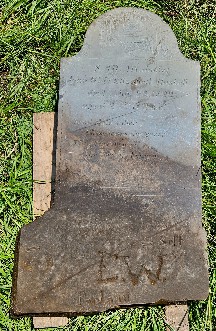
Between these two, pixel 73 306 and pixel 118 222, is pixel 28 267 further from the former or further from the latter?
pixel 118 222

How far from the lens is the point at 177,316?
3.01 m

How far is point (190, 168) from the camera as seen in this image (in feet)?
9.30

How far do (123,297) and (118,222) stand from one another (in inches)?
15.4

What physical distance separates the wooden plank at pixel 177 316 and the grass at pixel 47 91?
59 millimetres

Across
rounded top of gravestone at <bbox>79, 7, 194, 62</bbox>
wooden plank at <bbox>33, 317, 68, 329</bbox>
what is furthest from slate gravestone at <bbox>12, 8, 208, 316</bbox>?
wooden plank at <bbox>33, 317, 68, 329</bbox>

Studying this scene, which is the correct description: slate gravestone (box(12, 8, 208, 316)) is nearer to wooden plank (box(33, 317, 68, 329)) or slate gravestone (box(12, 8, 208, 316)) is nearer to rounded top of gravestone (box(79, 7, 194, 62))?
rounded top of gravestone (box(79, 7, 194, 62))

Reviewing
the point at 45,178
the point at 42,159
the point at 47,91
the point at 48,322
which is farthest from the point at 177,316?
the point at 47,91

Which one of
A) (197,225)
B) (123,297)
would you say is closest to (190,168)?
(197,225)

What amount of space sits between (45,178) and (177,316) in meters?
1.15

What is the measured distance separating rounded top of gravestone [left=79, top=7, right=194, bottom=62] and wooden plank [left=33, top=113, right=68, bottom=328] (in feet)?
1.82

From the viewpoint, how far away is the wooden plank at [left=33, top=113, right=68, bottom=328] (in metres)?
3.14

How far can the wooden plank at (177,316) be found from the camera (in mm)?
3006

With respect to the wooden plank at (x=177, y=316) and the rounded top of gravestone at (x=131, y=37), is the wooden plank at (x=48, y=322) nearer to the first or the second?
the wooden plank at (x=177, y=316)

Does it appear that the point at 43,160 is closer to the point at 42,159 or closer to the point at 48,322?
the point at 42,159
